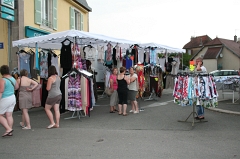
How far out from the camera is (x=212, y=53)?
51188 millimetres

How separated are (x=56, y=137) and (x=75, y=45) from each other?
394 cm

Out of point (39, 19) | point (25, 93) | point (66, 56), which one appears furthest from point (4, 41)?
point (25, 93)

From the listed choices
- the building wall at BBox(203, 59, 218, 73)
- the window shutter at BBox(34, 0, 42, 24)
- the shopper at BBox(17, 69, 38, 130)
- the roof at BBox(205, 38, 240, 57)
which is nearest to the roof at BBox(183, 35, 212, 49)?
the roof at BBox(205, 38, 240, 57)

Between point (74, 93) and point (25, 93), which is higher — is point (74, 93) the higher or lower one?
the lower one

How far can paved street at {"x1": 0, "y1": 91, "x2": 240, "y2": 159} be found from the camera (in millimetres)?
5441

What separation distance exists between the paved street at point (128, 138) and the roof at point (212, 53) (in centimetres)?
4288

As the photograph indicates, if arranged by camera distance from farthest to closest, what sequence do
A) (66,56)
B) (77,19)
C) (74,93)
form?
1. (77,19)
2. (66,56)
3. (74,93)

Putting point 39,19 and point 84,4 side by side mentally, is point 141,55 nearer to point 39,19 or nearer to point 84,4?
point 39,19

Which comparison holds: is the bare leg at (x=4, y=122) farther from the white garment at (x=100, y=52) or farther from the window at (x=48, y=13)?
the window at (x=48, y=13)

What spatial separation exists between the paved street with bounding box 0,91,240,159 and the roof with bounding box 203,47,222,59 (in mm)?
42877

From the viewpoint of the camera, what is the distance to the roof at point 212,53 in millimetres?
50125

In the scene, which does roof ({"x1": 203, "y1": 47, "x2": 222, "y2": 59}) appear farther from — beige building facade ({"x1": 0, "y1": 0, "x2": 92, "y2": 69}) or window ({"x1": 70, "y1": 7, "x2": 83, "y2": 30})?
beige building facade ({"x1": 0, "y1": 0, "x2": 92, "y2": 69})

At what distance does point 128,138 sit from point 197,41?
226ft

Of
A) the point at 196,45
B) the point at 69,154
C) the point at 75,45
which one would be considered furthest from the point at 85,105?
the point at 196,45
